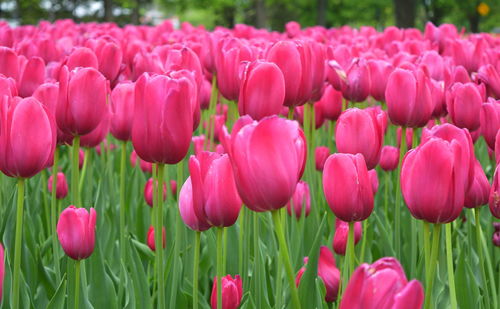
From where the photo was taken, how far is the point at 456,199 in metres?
1.23

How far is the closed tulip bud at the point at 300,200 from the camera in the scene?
2348 mm

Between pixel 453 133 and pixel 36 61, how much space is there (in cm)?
161

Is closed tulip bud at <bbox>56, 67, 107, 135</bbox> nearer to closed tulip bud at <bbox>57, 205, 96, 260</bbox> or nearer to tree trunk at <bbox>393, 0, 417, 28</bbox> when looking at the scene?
closed tulip bud at <bbox>57, 205, 96, 260</bbox>

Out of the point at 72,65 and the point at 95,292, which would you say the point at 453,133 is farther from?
the point at 72,65

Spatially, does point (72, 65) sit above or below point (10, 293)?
above

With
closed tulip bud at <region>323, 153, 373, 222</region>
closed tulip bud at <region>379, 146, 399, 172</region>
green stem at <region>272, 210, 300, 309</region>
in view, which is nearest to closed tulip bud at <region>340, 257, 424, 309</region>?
green stem at <region>272, 210, 300, 309</region>

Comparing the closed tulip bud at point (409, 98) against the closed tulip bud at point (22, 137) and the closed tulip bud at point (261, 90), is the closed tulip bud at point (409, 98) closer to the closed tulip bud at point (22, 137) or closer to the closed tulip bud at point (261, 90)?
the closed tulip bud at point (261, 90)

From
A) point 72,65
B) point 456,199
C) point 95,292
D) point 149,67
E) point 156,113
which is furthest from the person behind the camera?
point 149,67

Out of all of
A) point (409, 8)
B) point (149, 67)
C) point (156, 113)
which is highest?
point (156, 113)

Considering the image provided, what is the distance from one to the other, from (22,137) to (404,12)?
1430cm

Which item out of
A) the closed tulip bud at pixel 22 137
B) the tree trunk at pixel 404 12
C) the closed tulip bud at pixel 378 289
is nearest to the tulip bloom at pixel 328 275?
the closed tulip bud at pixel 22 137

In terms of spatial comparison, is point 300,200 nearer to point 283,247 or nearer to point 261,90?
point 261,90

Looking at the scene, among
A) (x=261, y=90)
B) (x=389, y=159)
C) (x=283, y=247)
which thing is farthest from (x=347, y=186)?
(x=389, y=159)

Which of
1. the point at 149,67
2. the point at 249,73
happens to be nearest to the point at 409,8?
the point at 149,67
